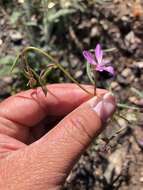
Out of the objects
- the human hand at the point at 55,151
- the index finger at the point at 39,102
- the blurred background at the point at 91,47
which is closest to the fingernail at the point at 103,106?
the human hand at the point at 55,151

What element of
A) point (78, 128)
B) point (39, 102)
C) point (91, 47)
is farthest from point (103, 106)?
point (91, 47)

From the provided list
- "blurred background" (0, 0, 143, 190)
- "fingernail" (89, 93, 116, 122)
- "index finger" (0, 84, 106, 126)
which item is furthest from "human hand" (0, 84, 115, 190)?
"blurred background" (0, 0, 143, 190)

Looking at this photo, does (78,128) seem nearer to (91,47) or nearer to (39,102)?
(39,102)

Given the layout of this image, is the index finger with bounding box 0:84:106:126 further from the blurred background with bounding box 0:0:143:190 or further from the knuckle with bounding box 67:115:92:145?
the blurred background with bounding box 0:0:143:190

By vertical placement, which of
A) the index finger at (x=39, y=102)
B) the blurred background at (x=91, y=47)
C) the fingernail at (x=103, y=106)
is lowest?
the blurred background at (x=91, y=47)

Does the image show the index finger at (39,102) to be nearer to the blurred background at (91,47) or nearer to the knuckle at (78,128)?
the knuckle at (78,128)

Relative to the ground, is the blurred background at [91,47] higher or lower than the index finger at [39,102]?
lower
